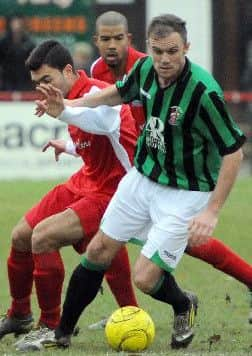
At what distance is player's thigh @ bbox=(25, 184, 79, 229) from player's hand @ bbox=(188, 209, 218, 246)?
1.22 metres

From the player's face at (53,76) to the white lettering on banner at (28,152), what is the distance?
34.8 feet

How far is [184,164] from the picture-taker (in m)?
7.99

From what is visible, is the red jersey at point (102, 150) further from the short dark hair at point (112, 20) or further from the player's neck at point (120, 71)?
the short dark hair at point (112, 20)

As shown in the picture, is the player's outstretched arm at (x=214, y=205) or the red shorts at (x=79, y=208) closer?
the player's outstretched arm at (x=214, y=205)

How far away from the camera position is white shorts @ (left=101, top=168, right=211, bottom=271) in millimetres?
8039

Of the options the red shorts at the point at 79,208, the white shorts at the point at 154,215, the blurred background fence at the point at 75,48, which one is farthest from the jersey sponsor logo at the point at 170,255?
the blurred background fence at the point at 75,48

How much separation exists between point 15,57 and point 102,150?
13385 millimetres

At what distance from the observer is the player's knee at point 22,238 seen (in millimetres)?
8656

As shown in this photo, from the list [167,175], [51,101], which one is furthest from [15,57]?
[167,175]

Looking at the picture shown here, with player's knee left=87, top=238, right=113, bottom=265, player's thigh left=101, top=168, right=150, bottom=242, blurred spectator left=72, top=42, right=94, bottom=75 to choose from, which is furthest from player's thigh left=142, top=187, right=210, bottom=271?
blurred spectator left=72, top=42, right=94, bottom=75

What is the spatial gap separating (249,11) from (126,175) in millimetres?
18440

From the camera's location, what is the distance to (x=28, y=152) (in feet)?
63.3

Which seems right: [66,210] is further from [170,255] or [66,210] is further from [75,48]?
[75,48]

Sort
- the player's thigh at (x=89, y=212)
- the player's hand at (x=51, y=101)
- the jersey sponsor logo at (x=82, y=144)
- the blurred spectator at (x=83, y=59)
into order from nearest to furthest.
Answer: the player's hand at (x=51, y=101) < the player's thigh at (x=89, y=212) < the jersey sponsor logo at (x=82, y=144) < the blurred spectator at (x=83, y=59)
